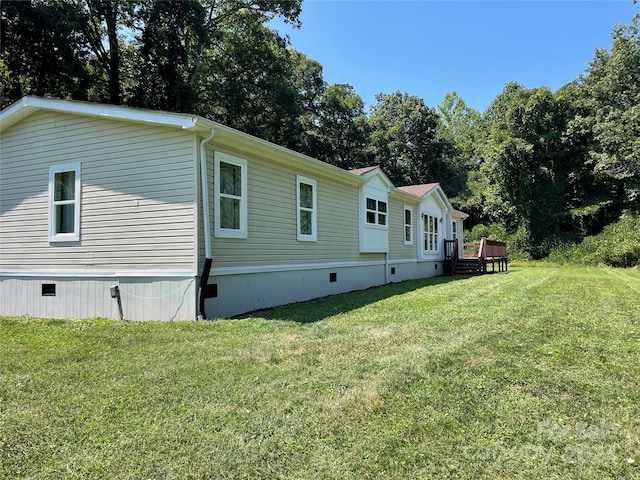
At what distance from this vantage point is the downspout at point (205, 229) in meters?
6.11

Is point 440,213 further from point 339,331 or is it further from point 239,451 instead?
point 239,451

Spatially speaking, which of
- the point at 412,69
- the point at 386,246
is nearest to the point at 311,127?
the point at 412,69

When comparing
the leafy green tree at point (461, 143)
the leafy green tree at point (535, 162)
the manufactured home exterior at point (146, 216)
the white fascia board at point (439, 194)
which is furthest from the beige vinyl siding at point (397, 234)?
the leafy green tree at point (461, 143)

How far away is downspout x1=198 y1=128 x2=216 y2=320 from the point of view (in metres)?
6.11

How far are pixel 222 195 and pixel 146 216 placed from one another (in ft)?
4.26

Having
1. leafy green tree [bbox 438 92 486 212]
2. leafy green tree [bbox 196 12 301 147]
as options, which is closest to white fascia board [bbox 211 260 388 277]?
leafy green tree [bbox 196 12 301 147]

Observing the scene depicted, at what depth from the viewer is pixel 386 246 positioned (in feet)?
41.3

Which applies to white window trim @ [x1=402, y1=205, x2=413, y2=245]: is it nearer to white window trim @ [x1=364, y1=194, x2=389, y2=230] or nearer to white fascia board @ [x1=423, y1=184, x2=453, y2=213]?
white fascia board @ [x1=423, y1=184, x2=453, y2=213]

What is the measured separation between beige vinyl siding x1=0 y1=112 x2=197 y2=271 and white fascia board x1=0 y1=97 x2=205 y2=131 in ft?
0.55

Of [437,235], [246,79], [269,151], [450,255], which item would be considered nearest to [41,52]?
[246,79]

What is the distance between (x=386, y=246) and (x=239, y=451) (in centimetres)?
1066

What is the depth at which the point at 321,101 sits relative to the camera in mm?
27625

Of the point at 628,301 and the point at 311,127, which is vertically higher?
the point at 311,127

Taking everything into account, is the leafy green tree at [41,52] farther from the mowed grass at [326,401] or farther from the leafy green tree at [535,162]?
the leafy green tree at [535,162]
